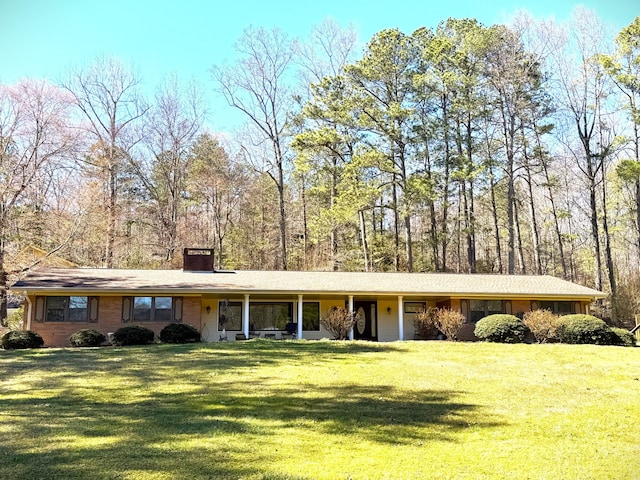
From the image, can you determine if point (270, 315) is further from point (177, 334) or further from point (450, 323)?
point (450, 323)

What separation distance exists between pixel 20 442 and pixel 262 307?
1405 centimetres

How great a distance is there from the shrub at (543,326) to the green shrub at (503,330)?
428 mm

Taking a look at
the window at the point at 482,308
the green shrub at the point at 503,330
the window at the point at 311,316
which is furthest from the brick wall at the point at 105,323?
the window at the point at 482,308

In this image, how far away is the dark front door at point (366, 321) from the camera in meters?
21.1

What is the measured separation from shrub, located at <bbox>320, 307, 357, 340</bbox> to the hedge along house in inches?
32.0

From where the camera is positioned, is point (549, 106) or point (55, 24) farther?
point (549, 106)

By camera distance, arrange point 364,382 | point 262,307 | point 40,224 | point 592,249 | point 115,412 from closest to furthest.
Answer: point 115,412 < point 364,382 < point 262,307 < point 40,224 < point 592,249

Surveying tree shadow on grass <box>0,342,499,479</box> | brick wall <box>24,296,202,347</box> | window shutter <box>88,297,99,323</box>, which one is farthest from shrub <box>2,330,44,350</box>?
tree shadow on grass <box>0,342,499,479</box>

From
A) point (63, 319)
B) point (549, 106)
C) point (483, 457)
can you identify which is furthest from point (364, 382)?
point (549, 106)

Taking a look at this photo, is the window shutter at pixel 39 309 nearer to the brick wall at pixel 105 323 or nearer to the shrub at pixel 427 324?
the brick wall at pixel 105 323

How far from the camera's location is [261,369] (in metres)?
11.8

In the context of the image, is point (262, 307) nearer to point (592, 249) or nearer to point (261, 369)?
point (261, 369)

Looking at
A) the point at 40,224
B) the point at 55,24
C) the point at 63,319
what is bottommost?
the point at 63,319

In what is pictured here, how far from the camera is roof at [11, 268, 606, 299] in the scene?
1786 centimetres
